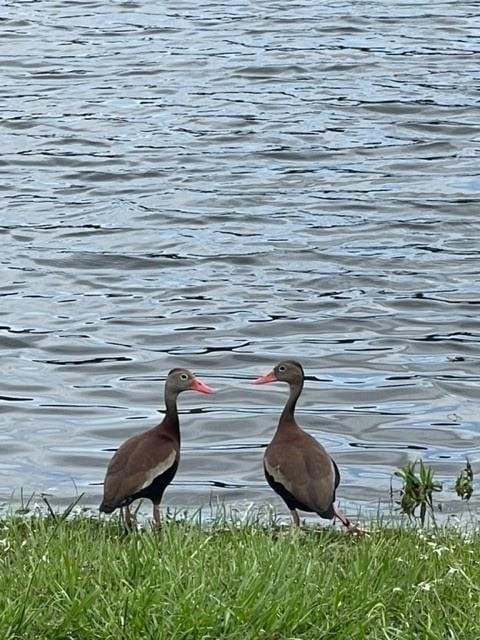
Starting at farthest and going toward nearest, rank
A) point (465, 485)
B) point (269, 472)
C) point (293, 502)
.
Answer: point (465, 485), point (269, 472), point (293, 502)

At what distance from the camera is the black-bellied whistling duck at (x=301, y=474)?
860 cm

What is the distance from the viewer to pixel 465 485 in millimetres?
10352

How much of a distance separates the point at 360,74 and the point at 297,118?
225cm

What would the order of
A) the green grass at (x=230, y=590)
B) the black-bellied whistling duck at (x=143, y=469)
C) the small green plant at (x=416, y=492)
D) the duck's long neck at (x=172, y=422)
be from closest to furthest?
the green grass at (x=230, y=590) < the black-bellied whistling duck at (x=143, y=469) < the duck's long neck at (x=172, y=422) < the small green plant at (x=416, y=492)

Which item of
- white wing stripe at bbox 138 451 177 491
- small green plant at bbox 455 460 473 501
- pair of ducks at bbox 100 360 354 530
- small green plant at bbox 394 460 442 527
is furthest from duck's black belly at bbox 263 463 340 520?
small green plant at bbox 455 460 473 501

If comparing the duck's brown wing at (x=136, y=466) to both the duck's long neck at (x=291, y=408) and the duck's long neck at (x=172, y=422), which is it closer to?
the duck's long neck at (x=172, y=422)

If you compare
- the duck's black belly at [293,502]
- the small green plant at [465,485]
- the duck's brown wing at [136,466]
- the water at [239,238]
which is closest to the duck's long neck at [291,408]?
the duck's black belly at [293,502]

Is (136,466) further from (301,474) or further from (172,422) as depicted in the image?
(301,474)

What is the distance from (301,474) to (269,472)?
27 cm

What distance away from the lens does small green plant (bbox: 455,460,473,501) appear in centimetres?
1032

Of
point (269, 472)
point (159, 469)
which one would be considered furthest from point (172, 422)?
point (269, 472)

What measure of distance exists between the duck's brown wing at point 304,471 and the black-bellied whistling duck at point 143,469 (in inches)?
21.1

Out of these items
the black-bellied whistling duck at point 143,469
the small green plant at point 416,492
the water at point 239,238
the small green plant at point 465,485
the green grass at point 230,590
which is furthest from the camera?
the water at point 239,238

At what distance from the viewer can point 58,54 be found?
24.3 metres
